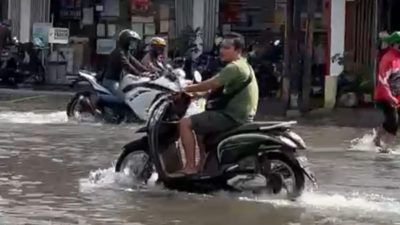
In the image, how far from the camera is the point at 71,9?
28828 millimetres

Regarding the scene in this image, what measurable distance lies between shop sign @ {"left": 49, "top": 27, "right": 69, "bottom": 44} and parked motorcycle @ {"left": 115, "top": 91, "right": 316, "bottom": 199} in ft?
55.5

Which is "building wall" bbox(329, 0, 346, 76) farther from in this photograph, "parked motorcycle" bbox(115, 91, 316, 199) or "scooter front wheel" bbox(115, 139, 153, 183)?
"parked motorcycle" bbox(115, 91, 316, 199)

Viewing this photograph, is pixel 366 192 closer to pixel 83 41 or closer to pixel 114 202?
pixel 114 202

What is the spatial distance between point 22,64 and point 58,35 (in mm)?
1211

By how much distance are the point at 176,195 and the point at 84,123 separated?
7.88m

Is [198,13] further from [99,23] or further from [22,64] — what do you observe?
[22,64]

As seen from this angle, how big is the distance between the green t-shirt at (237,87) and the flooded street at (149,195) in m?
0.84

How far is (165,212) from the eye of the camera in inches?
393

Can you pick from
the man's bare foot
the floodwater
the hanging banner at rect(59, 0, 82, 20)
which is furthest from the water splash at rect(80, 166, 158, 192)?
the hanging banner at rect(59, 0, 82, 20)

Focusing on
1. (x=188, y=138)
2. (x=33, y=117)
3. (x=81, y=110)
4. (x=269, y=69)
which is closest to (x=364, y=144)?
(x=81, y=110)

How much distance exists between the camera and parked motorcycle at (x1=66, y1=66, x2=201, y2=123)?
57.2ft

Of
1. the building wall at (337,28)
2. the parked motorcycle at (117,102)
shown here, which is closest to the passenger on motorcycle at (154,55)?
the parked motorcycle at (117,102)

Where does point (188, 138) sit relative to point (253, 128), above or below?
below

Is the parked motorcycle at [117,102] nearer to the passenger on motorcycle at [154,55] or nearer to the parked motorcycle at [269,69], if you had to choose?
the passenger on motorcycle at [154,55]
